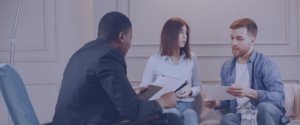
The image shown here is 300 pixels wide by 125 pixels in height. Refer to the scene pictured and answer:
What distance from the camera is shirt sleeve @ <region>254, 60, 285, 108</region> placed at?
62.7 inches

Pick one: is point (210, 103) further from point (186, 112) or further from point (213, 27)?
point (213, 27)

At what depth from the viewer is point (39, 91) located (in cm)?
281

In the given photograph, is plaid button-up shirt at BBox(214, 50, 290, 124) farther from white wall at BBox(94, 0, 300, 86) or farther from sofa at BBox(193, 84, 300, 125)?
white wall at BBox(94, 0, 300, 86)

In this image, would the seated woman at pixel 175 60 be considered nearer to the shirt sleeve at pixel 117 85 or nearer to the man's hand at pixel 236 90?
the man's hand at pixel 236 90

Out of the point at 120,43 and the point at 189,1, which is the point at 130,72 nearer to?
the point at 189,1

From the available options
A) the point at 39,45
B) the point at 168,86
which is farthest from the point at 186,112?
the point at 39,45

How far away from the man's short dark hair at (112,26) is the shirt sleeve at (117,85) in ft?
0.60

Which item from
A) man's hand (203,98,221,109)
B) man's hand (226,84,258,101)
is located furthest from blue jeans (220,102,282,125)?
man's hand (203,98,221,109)

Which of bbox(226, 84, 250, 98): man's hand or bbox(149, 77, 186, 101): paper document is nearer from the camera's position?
bbox(149, 77, 186, 101): paper document

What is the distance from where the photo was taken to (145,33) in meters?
2.64

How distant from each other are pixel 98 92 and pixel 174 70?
110cm

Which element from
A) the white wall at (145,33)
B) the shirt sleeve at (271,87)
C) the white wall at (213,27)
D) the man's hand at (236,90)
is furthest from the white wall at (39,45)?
the shirt sleeve at (271,87)

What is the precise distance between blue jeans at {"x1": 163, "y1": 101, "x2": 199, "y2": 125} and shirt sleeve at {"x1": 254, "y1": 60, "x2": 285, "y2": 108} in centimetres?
50

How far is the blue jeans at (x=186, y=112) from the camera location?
5.41 feet
